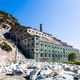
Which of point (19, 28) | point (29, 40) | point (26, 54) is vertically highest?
point (19, 28)

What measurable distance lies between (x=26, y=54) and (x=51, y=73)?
53.4m

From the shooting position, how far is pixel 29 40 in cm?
8119

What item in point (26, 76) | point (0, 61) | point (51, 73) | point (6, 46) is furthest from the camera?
point (6, 46)

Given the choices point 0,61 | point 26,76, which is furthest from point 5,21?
point 26,76

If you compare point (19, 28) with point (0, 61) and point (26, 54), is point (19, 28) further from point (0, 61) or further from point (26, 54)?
point (0, 61)

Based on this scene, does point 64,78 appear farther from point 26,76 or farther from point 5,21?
point 5,21

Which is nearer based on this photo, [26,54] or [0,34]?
[26,54]

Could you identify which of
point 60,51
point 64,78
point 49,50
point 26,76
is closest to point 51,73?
point 64,78

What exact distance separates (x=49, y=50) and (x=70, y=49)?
22.7 metres

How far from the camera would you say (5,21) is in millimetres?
98000

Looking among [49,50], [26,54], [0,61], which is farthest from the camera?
[49,50]

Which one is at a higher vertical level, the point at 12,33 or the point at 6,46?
the point at 12,33

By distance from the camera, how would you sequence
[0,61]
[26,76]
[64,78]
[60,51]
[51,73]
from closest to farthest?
[64,78] < [51,73] < [26,76] < [0,61] < [60,51]

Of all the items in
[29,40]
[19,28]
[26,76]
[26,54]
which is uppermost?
[19,28]
